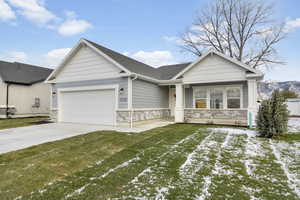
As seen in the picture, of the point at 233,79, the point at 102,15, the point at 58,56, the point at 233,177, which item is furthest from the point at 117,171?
the point at 58,56

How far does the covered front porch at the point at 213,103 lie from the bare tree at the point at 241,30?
11.6 meters

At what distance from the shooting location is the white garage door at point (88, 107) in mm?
10216

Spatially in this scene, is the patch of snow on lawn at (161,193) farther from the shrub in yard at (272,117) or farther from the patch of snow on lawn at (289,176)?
the shrub in yard at (272,117)

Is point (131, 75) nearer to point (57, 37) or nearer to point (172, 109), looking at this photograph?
point (172, 109)

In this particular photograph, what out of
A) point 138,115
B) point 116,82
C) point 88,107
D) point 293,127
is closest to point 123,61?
point 116,82

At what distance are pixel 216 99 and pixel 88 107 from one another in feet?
28.0

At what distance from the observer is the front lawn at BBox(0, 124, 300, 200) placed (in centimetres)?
267

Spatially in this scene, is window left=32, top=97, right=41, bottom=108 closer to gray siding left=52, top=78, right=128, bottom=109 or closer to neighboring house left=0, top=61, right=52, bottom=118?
neighboring house left=0, top=61, right=52, bottom=118

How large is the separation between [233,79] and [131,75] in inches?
231

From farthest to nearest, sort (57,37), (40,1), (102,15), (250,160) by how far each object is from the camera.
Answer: (57,37), (102,15), (40,1), (250,160)

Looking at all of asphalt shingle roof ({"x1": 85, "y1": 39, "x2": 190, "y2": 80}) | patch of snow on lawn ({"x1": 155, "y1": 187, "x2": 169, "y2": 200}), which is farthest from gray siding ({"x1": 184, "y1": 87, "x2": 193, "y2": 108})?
patch of snow on lawn ({"x1": 155, "y1": 187, "x2": 169, "y2": 200})

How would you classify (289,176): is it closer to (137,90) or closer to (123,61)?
(137,90)

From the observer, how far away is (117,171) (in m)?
3.54

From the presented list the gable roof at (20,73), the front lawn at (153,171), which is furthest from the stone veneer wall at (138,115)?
the gable roof at (20,73)
